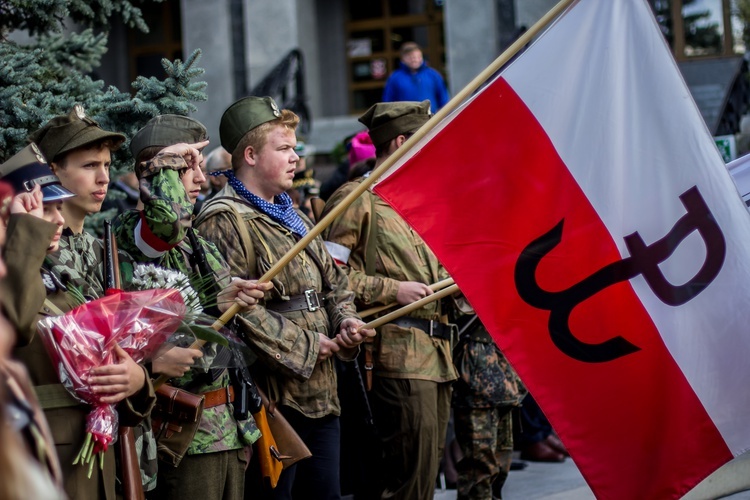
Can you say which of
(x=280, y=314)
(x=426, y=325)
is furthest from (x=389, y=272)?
(x=280, y=314)

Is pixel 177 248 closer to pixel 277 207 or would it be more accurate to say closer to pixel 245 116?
pixel 277 207

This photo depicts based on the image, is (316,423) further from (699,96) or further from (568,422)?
(699,96)

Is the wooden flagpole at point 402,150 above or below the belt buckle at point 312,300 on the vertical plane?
above

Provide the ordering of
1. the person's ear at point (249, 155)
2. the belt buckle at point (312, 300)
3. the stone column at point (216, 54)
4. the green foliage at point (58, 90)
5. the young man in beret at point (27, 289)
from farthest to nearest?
the stone column at point (216, 54) → the green foliage at point (58, 90) → the person's ear at point (249, 155) → the belt buckle at point (312, 300) → the young man in beret at point (27, 289)

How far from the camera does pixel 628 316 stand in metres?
4.41

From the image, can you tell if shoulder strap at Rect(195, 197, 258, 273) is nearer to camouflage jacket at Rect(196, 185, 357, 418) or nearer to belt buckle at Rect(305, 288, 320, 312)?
camouflage jacket at Rect(196, 185, 357, 418)

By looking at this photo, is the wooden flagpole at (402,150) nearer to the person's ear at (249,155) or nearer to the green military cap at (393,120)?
the person's ear at (249,155)

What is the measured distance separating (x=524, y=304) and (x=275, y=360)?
3.62ft

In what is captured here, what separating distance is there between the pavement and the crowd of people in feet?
2.05

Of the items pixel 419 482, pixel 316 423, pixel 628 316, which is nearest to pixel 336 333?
pixel 316 423

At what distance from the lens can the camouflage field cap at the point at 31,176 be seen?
3666 millimetres

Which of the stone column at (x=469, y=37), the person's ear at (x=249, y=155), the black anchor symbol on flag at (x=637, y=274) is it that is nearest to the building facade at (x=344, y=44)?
the stone column at (x=469, y=37)

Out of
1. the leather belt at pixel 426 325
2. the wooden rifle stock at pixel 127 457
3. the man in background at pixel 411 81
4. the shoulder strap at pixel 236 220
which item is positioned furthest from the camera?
the man in background at pixel 411 81

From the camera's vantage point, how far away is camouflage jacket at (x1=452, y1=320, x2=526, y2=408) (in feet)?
20.9
